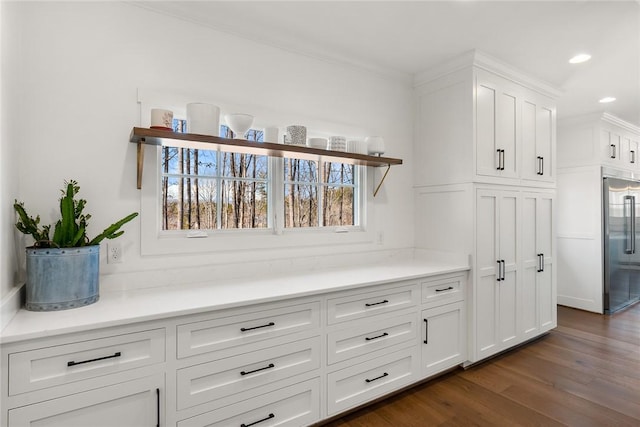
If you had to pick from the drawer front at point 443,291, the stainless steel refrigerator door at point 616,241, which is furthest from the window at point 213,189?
the stainless steel refrigerator door at point 616,241

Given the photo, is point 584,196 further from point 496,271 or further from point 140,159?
point 140,159

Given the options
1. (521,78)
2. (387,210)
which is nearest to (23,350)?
(387,210)

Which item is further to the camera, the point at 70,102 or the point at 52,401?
the point at 70,102

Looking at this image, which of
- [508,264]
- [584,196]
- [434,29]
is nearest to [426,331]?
[508,264]

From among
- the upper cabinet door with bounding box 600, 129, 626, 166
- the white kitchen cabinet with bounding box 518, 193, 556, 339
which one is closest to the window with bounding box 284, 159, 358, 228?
the white kitchen cabinet with bounding box 518, 193, 556, 339

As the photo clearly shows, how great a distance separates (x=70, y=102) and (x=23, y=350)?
121 cm

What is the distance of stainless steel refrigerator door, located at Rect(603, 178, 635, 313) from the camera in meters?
4.07

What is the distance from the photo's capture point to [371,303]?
2066 millimetres

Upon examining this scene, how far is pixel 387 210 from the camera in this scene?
292 centimetres

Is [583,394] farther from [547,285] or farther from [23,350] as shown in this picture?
[23,350]

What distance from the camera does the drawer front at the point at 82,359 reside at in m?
1.18

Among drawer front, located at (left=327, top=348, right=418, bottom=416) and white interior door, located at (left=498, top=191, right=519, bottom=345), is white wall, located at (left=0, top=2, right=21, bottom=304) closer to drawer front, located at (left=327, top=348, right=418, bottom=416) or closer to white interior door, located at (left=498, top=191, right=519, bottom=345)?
drawer front, located at (left=327, top=348, right=418, bottom=416)

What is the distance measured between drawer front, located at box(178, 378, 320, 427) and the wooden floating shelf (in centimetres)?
127

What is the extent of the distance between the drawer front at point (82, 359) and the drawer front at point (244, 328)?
0.12 metres
